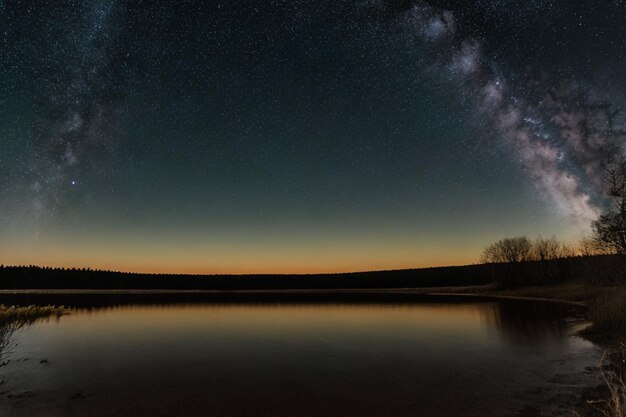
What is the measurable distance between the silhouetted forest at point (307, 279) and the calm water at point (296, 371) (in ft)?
208

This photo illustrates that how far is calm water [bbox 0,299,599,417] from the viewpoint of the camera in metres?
13.0

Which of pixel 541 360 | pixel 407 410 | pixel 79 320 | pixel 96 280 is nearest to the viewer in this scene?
pixel 407 410

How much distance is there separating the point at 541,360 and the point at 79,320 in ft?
131

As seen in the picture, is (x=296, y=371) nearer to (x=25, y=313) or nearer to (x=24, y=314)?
(x=24, y=314)

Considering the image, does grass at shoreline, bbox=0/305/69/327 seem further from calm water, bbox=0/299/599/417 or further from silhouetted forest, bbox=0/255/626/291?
silhouetted forest, bbox=0/255/626/291

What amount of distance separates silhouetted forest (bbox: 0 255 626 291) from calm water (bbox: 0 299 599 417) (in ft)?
208

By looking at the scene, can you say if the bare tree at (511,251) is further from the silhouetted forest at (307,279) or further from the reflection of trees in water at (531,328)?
the reflection of trees in water at (531,328)


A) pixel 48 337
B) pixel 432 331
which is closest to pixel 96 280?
pixel 48 337

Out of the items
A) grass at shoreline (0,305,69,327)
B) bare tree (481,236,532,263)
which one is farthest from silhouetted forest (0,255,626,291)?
grass at shoreline (0,305,69,327)

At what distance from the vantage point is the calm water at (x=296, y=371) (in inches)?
511

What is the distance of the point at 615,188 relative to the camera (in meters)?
43.4

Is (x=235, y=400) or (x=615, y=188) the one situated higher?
(x=615, y=188)

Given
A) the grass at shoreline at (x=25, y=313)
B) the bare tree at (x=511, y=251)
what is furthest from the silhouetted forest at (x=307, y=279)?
the grass at shoreline at (x=25, y=313)

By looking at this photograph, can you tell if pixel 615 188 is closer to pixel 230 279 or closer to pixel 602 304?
pixel 602 304
